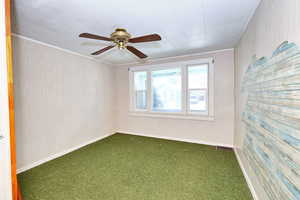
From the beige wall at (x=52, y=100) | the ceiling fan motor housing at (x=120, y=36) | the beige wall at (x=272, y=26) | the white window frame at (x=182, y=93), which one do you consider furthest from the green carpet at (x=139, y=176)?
the ceiling fan motor housing at (x=120, y=36)

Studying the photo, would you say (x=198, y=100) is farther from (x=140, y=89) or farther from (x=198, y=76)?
(x=140, y=89)

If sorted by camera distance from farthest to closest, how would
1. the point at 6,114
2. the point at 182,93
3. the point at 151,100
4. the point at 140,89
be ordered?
the point at 140,89 < the point at 151,100 < the point at 182,93 < the point at 6,114

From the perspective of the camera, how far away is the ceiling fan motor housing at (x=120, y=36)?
5.05 ft

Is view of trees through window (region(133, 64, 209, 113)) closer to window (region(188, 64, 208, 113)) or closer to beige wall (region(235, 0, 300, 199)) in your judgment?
window (region(188, 64, 208, 113))

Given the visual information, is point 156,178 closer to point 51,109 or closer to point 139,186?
point 139,186

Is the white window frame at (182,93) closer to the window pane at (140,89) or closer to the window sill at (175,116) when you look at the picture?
the window sill at (175,116)

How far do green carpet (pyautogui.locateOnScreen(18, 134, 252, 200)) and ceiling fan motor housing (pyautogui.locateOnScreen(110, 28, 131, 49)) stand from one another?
2071 mm

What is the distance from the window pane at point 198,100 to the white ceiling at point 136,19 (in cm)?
134

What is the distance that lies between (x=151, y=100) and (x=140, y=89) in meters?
0.59

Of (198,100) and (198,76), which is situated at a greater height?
(198,76)

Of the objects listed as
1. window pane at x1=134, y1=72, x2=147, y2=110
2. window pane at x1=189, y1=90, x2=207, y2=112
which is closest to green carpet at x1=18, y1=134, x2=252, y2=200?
window pane at x1=189, y1=90, x2=207, y2=112

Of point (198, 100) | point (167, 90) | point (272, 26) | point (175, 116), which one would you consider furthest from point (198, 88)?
point (272, 26)

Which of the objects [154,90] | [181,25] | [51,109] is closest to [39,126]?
[51,109]

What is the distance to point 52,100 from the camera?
278 cm
